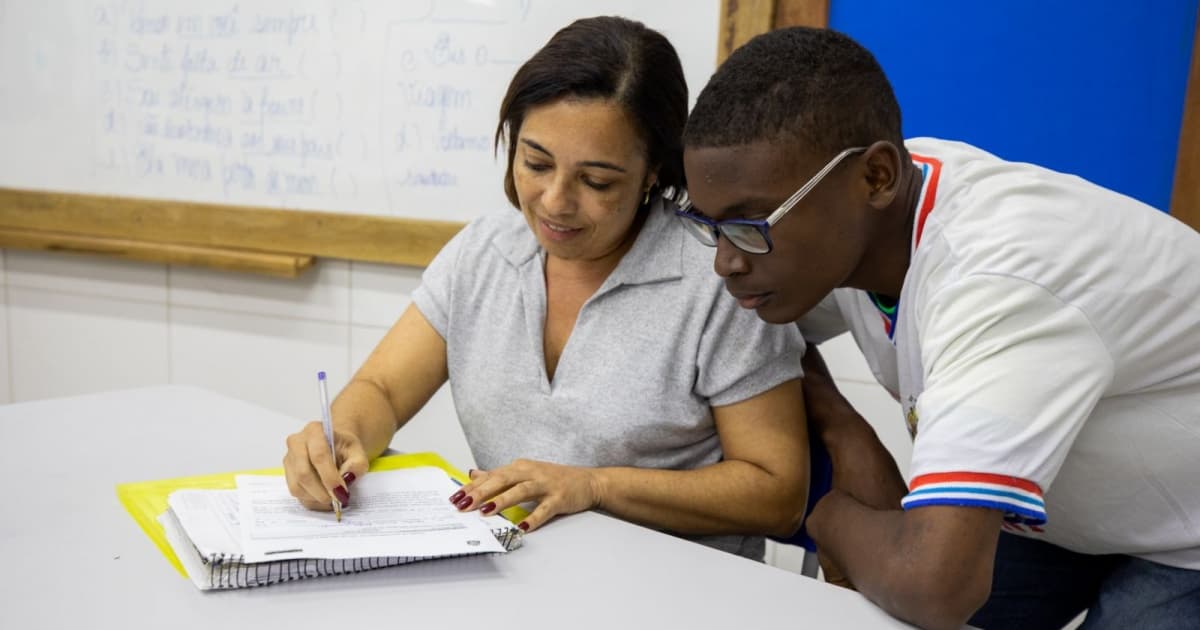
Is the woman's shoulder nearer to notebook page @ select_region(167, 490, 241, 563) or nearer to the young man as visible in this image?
the young man

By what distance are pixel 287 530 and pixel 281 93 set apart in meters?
1.91

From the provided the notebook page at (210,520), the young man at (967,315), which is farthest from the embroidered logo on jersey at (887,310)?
the notebook page at (210,520)

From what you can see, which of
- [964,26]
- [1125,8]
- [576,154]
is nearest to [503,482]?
[576,154]

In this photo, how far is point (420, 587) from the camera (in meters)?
0.93

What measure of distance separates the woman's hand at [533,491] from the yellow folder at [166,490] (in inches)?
1.1

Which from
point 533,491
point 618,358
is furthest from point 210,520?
point 618,358

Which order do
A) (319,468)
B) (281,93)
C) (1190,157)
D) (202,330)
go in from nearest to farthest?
(319,468) → (1190,157) → (281,93) → (202,330)

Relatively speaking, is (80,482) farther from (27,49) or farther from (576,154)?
(27,49)

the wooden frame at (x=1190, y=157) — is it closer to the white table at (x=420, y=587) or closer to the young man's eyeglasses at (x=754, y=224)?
the young man's eyeglasses at (x=754, y=224)

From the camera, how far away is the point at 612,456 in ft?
4.46

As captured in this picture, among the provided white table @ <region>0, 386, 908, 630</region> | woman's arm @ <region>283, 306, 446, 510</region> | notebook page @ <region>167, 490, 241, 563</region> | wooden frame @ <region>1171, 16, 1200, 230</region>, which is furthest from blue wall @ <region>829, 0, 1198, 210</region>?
notebook page @ <region>167, 490, 241, 563</region>

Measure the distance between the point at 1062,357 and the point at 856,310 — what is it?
0.42 m

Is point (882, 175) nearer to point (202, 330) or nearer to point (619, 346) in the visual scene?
point (619, 346)

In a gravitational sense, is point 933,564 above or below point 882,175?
below
